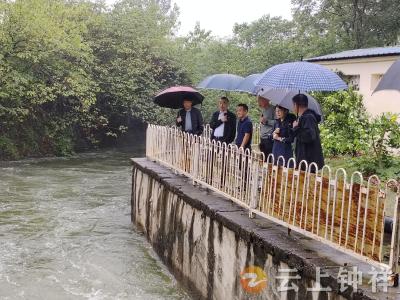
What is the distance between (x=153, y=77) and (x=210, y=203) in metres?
19.2

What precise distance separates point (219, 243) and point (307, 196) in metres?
1.77

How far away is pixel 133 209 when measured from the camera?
11.2 meters

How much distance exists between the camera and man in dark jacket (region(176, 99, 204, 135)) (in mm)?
9625

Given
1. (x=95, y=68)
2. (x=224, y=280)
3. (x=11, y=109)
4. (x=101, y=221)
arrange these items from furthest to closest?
(x=95, y=68), (x=11, y=109), (x=101, y=221), (x=224, y=280)

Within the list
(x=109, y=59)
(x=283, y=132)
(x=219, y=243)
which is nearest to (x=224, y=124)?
(x=283, y=132)

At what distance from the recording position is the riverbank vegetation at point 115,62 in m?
18.7

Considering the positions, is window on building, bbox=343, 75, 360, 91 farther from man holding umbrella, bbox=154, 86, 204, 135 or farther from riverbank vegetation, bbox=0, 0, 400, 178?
man holding umbrella, bbox=154, 86, 204, 135

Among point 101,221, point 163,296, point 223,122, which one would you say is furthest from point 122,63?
point 163,296

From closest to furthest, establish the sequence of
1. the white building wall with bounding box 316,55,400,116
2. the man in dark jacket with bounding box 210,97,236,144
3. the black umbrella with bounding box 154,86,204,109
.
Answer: the man in dark jacket with bounding box 210,97,236,144 → the black umbrella with bounding box 154,86,204,109 → the white building wall with bounding box 316,55,400,116

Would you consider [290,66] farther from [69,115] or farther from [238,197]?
[69,115]

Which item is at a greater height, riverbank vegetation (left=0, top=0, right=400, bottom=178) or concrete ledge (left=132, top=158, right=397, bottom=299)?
riverbank vegetation (left=0, top=0, right=400, bottom=178)

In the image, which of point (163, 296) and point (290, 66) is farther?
point (163, 296)

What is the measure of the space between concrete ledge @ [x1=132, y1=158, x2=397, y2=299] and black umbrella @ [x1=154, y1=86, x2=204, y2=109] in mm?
1367

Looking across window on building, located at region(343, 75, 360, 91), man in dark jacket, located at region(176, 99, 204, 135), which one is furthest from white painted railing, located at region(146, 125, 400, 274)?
window on building, located at region(343, 75, 360, 91)
